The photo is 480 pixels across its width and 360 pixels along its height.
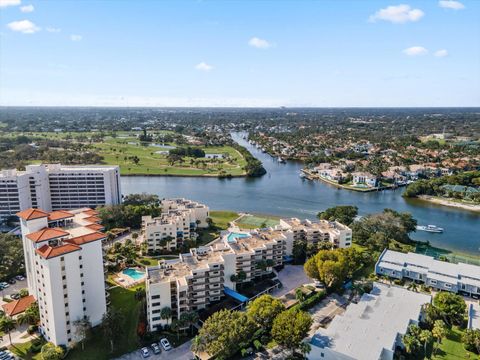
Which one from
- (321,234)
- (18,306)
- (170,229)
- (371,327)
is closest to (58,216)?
(18,306)

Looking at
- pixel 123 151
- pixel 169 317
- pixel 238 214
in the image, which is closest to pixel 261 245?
pixel 169 317

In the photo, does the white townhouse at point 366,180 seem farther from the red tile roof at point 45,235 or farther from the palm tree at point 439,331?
the red tile roof at point 45,235

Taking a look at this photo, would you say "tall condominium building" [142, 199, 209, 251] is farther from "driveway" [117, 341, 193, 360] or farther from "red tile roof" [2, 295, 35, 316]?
"driveway" [117, 341, 193, 360]

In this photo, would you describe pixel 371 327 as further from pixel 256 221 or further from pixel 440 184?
pixel 440 184

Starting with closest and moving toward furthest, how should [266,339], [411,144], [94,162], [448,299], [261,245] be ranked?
[266,339] → [448,299] → [261,245] → [94,162] → [411,144]

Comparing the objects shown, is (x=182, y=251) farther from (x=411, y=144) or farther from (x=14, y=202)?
(x=411, y=144)

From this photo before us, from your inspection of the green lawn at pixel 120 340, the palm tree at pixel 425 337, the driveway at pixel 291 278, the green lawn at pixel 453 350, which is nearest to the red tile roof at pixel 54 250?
the green lawn at pixel 120 340
